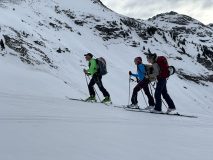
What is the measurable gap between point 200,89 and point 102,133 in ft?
134

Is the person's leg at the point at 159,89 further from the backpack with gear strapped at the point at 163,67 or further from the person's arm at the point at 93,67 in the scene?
the person's arm at the point at 93,67

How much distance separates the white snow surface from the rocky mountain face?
0.21 m

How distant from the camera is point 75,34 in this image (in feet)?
150

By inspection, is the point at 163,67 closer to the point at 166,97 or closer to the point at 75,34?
the point at 166,97

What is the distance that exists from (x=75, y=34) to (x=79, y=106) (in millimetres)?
34492

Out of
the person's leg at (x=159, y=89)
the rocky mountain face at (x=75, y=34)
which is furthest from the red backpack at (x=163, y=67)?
the rocky mountain face at (x=75, y=34)

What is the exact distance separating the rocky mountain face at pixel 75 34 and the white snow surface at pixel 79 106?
21 cm

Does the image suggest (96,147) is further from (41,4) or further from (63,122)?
(41,4)

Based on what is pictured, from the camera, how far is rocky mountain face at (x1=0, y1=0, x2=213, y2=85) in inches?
1165

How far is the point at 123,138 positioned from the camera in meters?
6.47

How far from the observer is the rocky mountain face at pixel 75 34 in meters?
29.6

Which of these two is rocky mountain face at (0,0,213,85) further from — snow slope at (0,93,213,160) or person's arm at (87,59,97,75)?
snow slope at (0,93,213,160)

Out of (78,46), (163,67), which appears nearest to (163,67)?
(163,67)

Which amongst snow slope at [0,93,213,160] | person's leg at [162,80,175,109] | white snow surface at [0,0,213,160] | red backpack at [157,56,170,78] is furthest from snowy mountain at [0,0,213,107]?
snow slope at [0,93,213,160]
